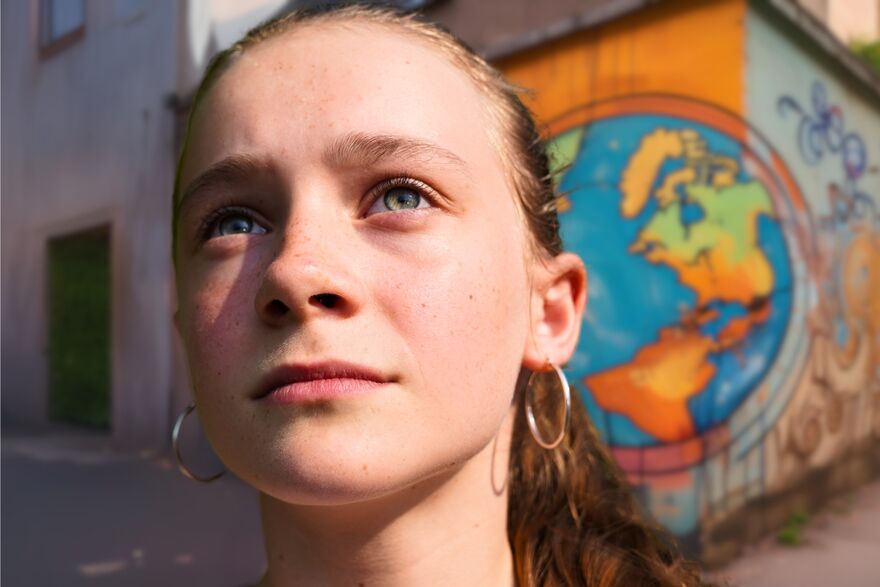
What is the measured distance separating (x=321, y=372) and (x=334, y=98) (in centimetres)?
35

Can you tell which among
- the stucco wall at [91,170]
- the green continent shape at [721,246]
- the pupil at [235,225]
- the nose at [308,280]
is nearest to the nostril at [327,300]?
the nose at [308,280]

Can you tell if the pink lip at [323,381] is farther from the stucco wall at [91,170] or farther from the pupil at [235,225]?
the stucco wall at [91,170]

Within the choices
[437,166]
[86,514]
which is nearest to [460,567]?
[437,166]

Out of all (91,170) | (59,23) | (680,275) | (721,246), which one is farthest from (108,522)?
(721,246)

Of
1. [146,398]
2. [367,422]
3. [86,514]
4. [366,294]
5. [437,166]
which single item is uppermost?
[437,166]

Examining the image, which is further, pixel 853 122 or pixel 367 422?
pixel 853 122

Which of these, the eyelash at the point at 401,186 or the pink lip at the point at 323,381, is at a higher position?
the eyelash at the point at 401,186

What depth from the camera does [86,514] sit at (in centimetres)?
196

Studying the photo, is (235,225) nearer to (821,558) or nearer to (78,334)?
(78,334)

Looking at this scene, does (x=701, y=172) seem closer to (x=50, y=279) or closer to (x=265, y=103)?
(x=265, y=103)

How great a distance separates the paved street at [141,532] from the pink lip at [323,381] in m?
0.92

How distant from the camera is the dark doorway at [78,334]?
7.47ft

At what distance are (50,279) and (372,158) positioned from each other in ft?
6.33

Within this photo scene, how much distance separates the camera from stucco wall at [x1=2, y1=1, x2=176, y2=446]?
1.95 m
